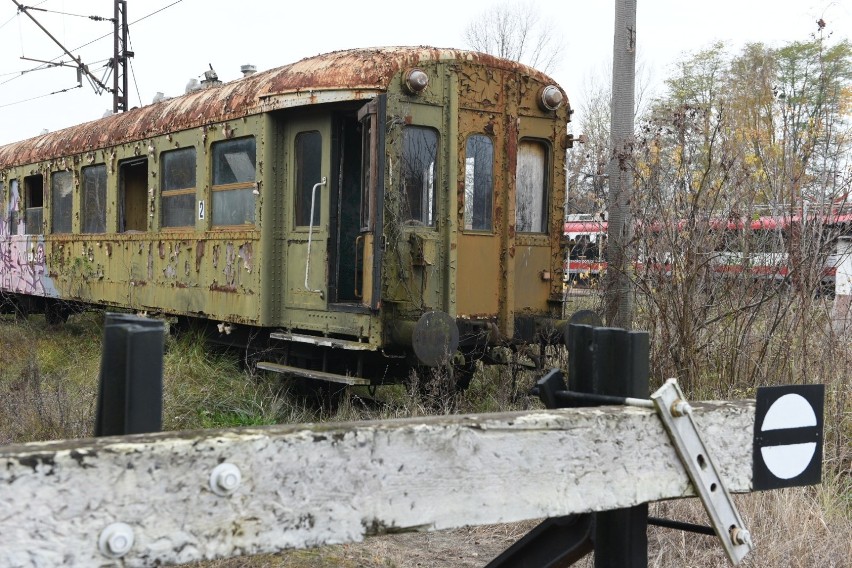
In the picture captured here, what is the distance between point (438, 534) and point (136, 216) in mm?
7308

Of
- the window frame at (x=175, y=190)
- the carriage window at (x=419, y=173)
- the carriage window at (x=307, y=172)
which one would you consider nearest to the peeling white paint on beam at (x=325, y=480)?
the carriage window at (x=419, y=173)

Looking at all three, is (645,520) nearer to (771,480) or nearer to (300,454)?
(771,480)

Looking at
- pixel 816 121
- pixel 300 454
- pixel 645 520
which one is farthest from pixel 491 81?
pixel 300 454

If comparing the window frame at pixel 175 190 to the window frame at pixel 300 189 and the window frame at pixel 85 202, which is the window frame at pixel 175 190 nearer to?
the window frame at pixel 300 189

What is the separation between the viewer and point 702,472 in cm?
202

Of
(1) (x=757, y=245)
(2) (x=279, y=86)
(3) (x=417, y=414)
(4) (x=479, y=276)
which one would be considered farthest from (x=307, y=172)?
(1) (x=757, y=245)

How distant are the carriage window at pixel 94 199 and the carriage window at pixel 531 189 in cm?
576

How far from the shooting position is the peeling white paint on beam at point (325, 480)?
142 cm

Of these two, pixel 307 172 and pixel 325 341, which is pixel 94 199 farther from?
pixel 325 341

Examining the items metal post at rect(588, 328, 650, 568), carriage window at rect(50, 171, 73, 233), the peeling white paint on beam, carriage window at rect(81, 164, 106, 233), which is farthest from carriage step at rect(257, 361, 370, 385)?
carriage window at rect(50, 171, 73, 233)

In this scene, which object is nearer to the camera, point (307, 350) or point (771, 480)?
point (771, 480)

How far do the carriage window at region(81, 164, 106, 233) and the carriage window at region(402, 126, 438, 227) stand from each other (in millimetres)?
5496

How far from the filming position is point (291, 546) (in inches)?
62.3

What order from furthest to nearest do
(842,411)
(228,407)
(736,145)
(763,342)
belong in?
(228,407), (736,145), (763,342), (842,411)
